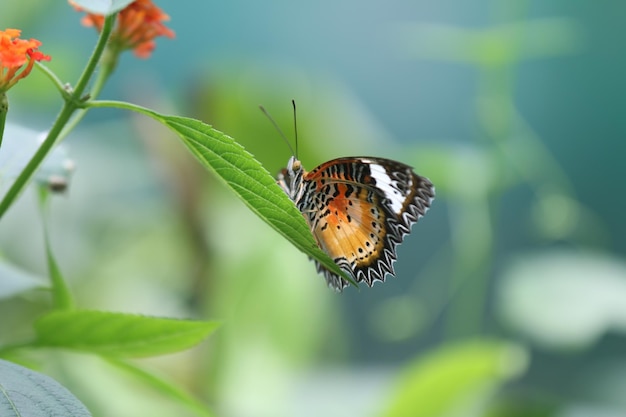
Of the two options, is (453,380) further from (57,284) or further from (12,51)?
(12,51)

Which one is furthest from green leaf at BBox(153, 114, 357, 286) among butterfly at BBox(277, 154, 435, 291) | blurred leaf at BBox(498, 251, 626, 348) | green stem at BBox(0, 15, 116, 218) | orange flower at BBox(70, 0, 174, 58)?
blurred leaf at BBox(498, 251, 626, 348)

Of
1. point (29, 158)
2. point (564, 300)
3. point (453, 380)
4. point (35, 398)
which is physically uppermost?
point (564, 300)

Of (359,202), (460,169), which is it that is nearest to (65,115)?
(359,202)

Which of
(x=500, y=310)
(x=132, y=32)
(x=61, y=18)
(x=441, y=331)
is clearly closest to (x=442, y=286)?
(x=500, y=310)

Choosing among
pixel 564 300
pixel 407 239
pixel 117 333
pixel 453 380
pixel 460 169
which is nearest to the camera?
pixel 117 333

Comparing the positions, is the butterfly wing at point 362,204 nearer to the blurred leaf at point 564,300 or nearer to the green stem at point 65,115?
the green stem at point 65,115

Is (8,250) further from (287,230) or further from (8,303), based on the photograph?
(287,230)

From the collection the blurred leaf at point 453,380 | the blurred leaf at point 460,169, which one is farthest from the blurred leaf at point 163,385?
the blurred leaf at point 460,169

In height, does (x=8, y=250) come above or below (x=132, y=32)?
below
